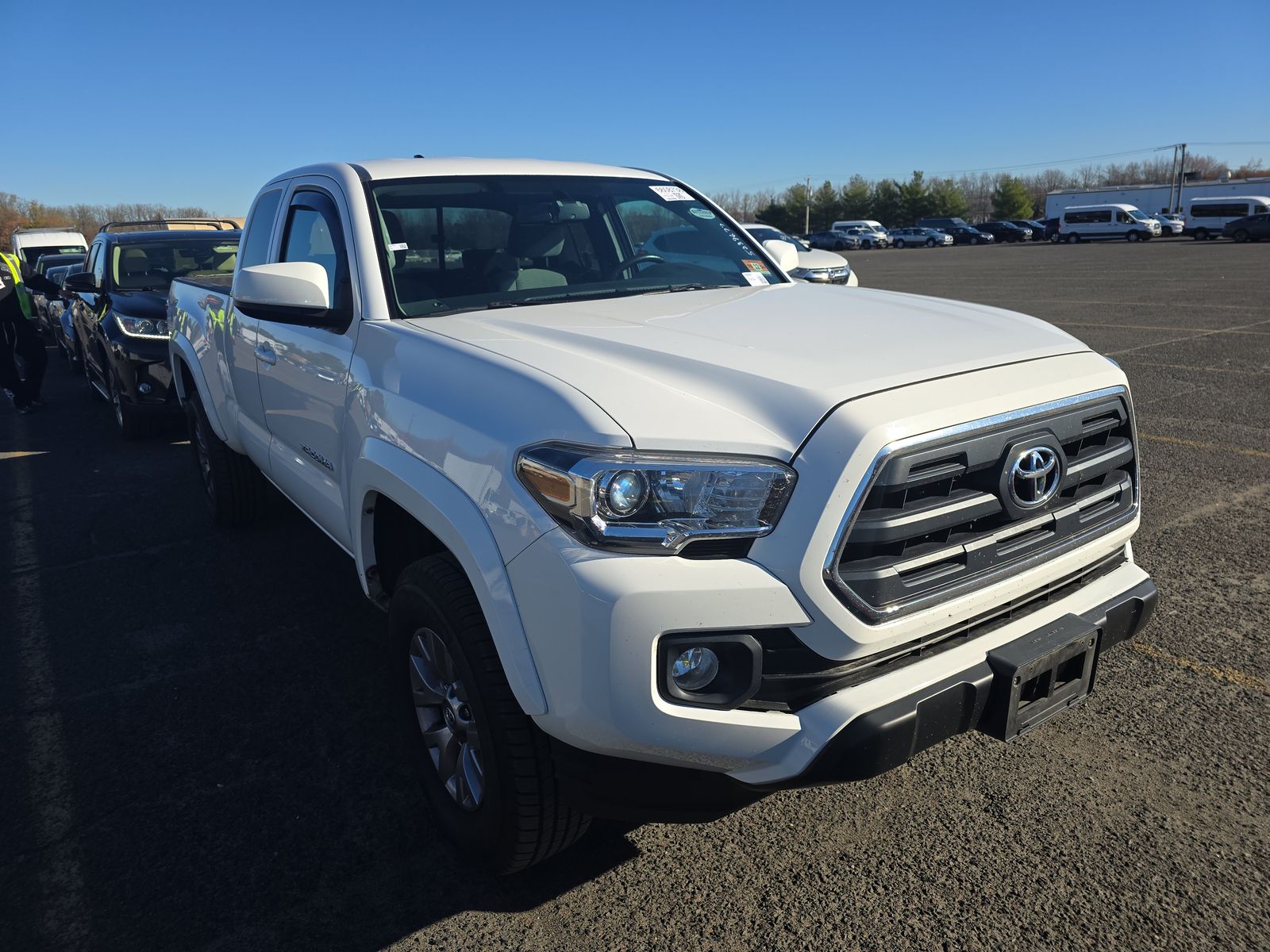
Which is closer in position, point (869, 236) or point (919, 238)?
point (919, 238)

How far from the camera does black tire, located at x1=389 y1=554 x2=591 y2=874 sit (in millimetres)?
2209

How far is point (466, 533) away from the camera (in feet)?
7.34

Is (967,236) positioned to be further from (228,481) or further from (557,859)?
(557,859)

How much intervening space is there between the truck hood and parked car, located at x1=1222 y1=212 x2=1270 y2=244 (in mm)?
50024

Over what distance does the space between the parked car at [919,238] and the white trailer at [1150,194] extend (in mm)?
10065

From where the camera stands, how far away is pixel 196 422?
5.75 meters

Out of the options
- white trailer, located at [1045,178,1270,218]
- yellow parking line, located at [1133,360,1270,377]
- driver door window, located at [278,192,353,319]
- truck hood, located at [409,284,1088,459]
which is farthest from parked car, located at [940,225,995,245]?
truck hood, located at [409,284,1088,459]

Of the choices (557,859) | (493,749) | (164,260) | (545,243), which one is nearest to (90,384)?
(164,260)

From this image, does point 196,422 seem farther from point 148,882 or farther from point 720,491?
point 720,491

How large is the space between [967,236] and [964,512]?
66525mm

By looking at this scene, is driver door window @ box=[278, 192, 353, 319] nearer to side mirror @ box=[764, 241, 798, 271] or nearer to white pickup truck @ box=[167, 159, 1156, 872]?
white pickup truck @ box=[167, 159, 1156, 872]

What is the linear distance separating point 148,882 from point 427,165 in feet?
8.84

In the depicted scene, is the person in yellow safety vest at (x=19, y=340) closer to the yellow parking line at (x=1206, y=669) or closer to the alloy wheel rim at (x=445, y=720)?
the alloy wheel rim at (x=445, y=720)

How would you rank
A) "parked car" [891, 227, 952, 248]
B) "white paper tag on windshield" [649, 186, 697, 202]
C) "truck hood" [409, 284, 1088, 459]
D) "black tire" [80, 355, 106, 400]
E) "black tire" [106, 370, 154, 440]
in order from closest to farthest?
"truck hood" [409, 284, 1088, 459], "white paper tag on windshield" [649, 186, 697, 202], "black tire" [106, 370, 154, 440], "black tire" [80, 355, 106, 400], "parked car" [891, 227, 952, 248]
